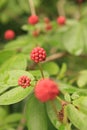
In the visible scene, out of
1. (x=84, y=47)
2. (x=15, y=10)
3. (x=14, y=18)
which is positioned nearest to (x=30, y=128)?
(x=84, y=47)

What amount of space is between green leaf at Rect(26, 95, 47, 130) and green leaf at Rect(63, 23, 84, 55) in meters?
0.66

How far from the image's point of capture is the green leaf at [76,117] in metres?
→ 0.87

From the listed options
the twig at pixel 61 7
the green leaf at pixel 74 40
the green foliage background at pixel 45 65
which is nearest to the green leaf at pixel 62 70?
the green foliage background at pixel 45 65

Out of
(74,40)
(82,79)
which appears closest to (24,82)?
(82,79)

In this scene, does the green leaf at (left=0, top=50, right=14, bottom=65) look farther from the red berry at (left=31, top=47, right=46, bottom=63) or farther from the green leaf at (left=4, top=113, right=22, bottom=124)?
the red berry at (left=31, top=47, right=46, bottom=63)

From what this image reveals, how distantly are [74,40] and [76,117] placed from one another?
953mm

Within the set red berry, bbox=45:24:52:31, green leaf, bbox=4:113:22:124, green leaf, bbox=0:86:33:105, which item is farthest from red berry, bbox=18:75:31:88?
red berry, bbox=45:24:52:31

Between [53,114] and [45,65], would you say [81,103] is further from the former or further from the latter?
[45,65]

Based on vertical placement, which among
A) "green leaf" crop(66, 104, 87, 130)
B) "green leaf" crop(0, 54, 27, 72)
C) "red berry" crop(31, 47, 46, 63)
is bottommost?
"green leaf" crop(66, 104, 87, 130)

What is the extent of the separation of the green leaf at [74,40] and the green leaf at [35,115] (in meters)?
0.66

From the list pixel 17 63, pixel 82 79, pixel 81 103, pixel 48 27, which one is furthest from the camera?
pixel 48 27

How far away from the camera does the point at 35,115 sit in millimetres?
1059

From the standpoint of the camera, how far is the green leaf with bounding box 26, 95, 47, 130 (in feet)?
3.45

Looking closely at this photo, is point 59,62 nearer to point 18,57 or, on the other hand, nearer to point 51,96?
point 18,57
